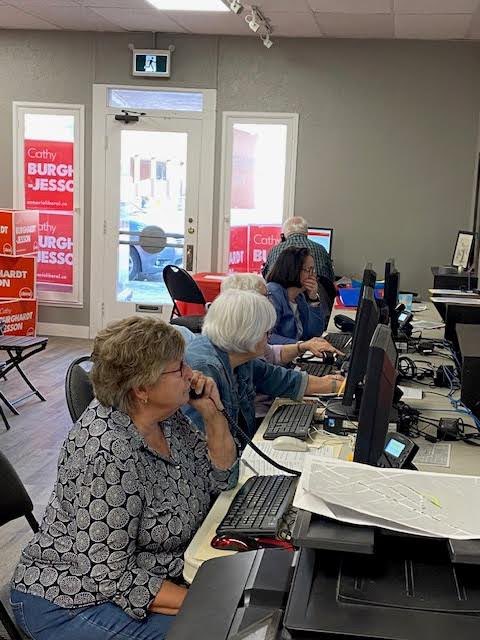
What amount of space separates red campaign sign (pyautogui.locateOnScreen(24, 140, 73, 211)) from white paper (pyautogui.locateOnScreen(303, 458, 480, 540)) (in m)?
7.09

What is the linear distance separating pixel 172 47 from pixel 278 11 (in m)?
1.59

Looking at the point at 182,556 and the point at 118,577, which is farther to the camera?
the point at 182,556

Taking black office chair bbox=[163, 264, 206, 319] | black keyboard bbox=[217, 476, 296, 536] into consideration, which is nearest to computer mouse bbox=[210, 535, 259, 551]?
black keyboard bbox=[217, 476, 296, 536]

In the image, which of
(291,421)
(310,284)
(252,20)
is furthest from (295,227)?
(291,421)

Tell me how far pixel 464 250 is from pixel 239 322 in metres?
4.27

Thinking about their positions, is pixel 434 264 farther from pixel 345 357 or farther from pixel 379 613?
pixel 379 613

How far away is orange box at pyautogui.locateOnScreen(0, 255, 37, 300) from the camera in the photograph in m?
7.56

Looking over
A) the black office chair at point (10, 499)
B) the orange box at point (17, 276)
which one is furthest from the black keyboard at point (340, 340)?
the orange box at point (17, 276)

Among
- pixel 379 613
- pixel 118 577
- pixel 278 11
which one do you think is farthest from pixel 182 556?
pixel 278 11

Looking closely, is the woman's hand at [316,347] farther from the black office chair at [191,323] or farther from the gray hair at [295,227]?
the gray hair at [295,227]

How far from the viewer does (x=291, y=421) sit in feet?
9.77

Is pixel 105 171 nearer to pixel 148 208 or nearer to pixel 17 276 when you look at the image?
pixel 148 208

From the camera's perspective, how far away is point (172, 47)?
7.62m

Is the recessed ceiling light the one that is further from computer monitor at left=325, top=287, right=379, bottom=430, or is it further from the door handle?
computer monitor at left=325, top=287, right=379, bottom=430
